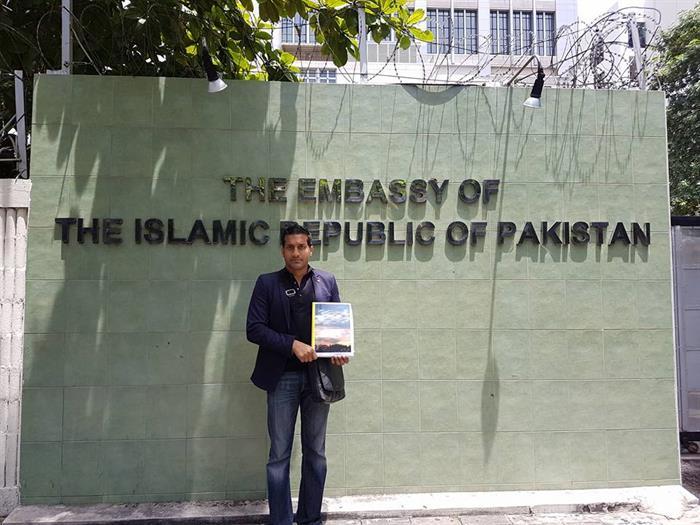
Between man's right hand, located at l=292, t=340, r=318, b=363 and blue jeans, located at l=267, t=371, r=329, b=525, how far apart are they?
0.23 metres

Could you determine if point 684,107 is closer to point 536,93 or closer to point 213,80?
point 536,93

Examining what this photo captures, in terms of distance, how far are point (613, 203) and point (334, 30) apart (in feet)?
8.58

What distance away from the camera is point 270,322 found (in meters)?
3.56

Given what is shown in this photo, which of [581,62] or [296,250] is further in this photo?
[581,62]

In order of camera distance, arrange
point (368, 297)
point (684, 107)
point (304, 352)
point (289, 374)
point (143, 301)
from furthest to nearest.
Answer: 1. point (684, 107)
2. point (368, 297)
3. point (143, 301)
4. point (289, 374)
5. point (304, 352)

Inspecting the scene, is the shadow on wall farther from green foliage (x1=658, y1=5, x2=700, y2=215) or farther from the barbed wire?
green foliage (x1=658, y1=5, x2=700, y2=215)

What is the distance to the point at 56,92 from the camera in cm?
416

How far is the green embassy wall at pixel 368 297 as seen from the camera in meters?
4.10

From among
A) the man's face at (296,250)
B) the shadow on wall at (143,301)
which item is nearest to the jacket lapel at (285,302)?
the man's face at (296,250)

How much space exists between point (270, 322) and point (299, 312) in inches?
7.5

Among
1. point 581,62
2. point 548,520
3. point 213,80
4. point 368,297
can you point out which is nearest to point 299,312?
point 368,297

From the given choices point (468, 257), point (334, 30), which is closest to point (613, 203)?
point (468, 257)

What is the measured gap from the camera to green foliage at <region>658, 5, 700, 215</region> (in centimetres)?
1263

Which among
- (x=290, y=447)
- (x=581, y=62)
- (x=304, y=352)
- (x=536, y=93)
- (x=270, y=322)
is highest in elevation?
(x=581, y=62)
